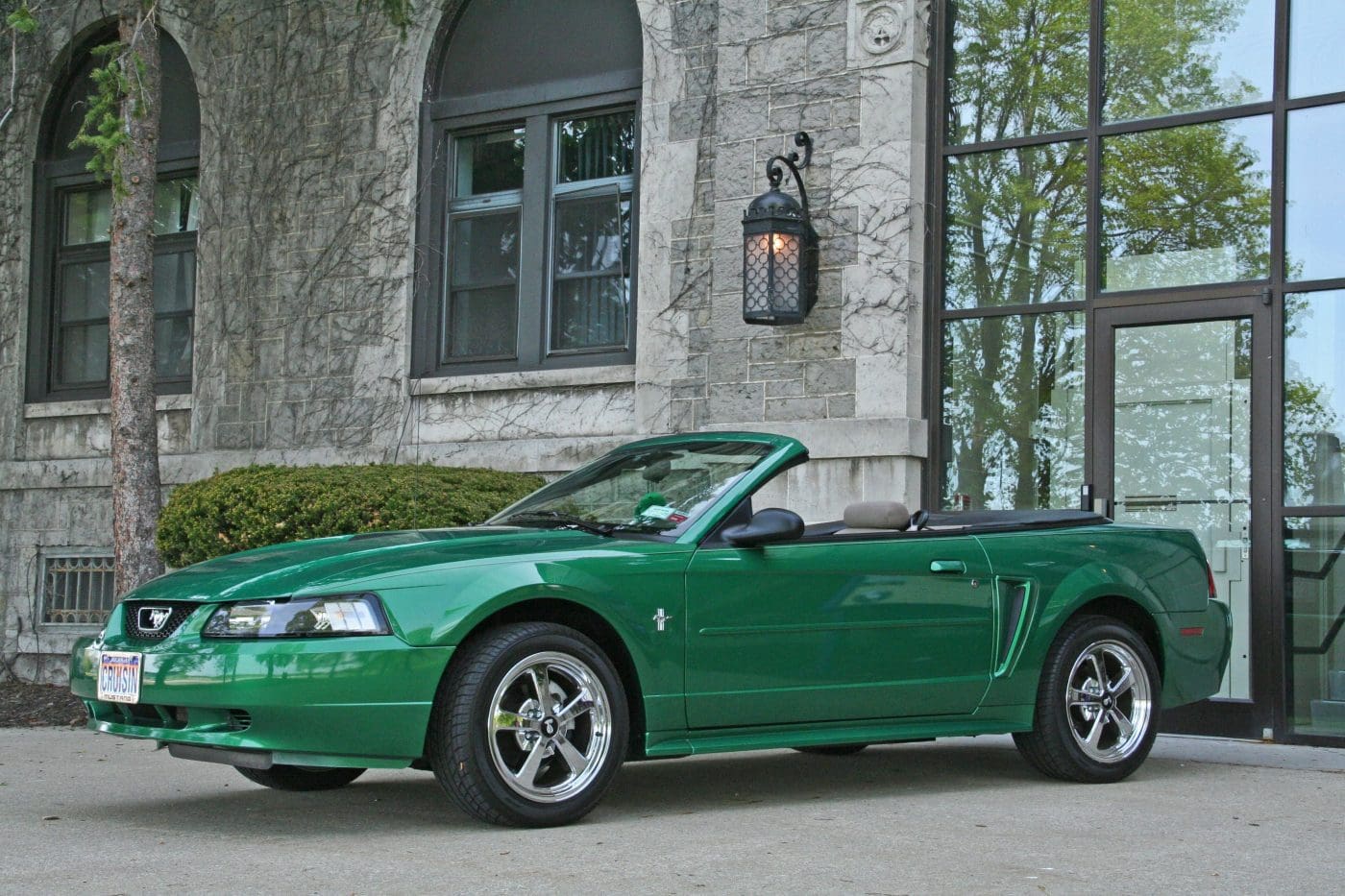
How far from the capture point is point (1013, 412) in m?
10.1

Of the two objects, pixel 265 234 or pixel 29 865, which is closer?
pixel 29 865

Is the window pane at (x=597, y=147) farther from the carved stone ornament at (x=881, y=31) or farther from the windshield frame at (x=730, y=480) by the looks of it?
the windshield frame at (x=730, y=480)

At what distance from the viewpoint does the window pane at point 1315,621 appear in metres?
9.00

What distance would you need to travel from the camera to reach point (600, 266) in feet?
39.1

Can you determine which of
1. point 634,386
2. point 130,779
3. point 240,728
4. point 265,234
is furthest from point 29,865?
point 265,234

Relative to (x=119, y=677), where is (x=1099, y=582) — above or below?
above

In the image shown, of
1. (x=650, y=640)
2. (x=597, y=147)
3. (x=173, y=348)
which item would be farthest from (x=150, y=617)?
(x=173, y=348)

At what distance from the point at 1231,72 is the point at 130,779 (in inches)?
273

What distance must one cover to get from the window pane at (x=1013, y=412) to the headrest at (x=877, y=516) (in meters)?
3.39

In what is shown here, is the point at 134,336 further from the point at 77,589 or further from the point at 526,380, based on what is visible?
the point at 77,589

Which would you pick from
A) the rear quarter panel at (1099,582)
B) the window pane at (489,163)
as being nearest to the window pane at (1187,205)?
the rear quarter panel at (1099,582)

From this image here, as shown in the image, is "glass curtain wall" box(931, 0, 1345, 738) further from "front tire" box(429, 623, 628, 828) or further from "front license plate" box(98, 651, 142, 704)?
"front license plate" box(98, 651, 142, 704)

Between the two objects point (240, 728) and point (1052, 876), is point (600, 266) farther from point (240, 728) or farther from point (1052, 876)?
point (1052, 876)

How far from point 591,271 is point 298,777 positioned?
6.00 meters
